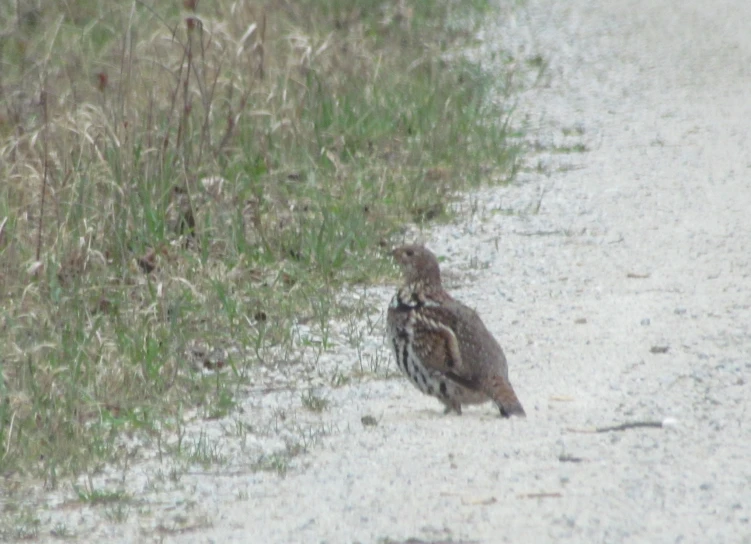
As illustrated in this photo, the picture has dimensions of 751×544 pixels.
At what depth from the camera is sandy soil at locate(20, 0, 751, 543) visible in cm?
487

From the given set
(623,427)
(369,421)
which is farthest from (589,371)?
(369,421)

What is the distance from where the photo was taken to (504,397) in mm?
6000

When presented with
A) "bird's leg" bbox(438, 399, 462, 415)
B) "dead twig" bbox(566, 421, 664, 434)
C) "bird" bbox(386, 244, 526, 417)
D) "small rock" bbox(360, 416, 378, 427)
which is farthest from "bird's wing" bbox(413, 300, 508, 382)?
"dead twig" bbox(566, 421, 664, 434)

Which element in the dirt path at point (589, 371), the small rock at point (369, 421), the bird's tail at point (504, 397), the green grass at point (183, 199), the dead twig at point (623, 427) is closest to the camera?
the dirt path at point (589, 371)

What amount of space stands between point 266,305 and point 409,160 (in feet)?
9.92

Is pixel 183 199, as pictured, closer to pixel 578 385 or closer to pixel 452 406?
pixel 452 406

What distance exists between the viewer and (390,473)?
541 cm

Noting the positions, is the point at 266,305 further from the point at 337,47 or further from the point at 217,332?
the point at 337,47

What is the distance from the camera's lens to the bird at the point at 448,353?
607 cm

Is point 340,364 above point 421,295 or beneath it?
beneath

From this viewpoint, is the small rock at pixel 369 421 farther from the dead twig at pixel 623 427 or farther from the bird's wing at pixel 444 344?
the dead twig at pixel 623 427

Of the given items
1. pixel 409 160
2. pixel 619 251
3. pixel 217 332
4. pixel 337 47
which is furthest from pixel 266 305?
pixel 337 47

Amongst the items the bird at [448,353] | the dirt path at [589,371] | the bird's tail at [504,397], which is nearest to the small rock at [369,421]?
the dirt path at [589,371]

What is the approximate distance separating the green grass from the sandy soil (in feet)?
1.28
